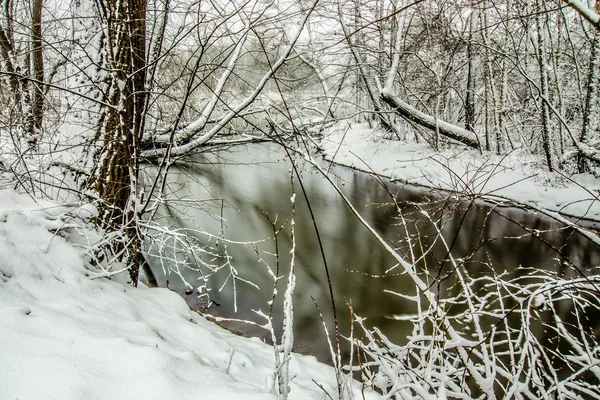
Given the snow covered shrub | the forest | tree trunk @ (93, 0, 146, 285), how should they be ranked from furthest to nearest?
1. tree trunk @ (93, 0, 146, 285)
2. the forest
3. the snow covered shrub

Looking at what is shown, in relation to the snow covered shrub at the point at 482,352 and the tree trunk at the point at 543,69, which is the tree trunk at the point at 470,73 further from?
the snow covered shrub at the point at 482,352

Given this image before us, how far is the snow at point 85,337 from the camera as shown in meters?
1.22

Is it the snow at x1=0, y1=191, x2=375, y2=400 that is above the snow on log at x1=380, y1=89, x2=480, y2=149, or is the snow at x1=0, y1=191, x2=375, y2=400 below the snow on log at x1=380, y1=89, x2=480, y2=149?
below

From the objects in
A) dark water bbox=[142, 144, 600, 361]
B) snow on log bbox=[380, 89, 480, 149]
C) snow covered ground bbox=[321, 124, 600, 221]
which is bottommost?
dark water bbox=[142, 144, 600, 361]

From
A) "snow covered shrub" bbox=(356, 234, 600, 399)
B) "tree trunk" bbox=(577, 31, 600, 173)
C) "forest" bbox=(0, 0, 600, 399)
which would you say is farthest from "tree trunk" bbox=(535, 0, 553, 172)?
"snow covered shrub" bbox=(356, 234, 600, 399)

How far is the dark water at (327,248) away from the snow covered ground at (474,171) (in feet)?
1.93

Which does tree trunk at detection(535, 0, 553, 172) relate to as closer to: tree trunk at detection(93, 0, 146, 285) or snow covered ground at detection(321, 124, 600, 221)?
snow covered ground at detection(321, 124, 600, 221)

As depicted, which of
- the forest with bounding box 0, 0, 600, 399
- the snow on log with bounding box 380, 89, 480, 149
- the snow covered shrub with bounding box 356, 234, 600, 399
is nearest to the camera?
the snow covered shrub with bounding box 356, 234, 600, 399

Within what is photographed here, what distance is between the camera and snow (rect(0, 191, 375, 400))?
4.00ft

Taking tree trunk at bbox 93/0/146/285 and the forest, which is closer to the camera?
the forest

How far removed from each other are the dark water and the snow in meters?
0.79

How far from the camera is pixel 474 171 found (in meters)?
9.88

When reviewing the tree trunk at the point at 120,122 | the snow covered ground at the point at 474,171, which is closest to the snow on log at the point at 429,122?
the snow covered ground at the point at 474,171

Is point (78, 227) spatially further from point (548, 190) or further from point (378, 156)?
point (378, 156)
